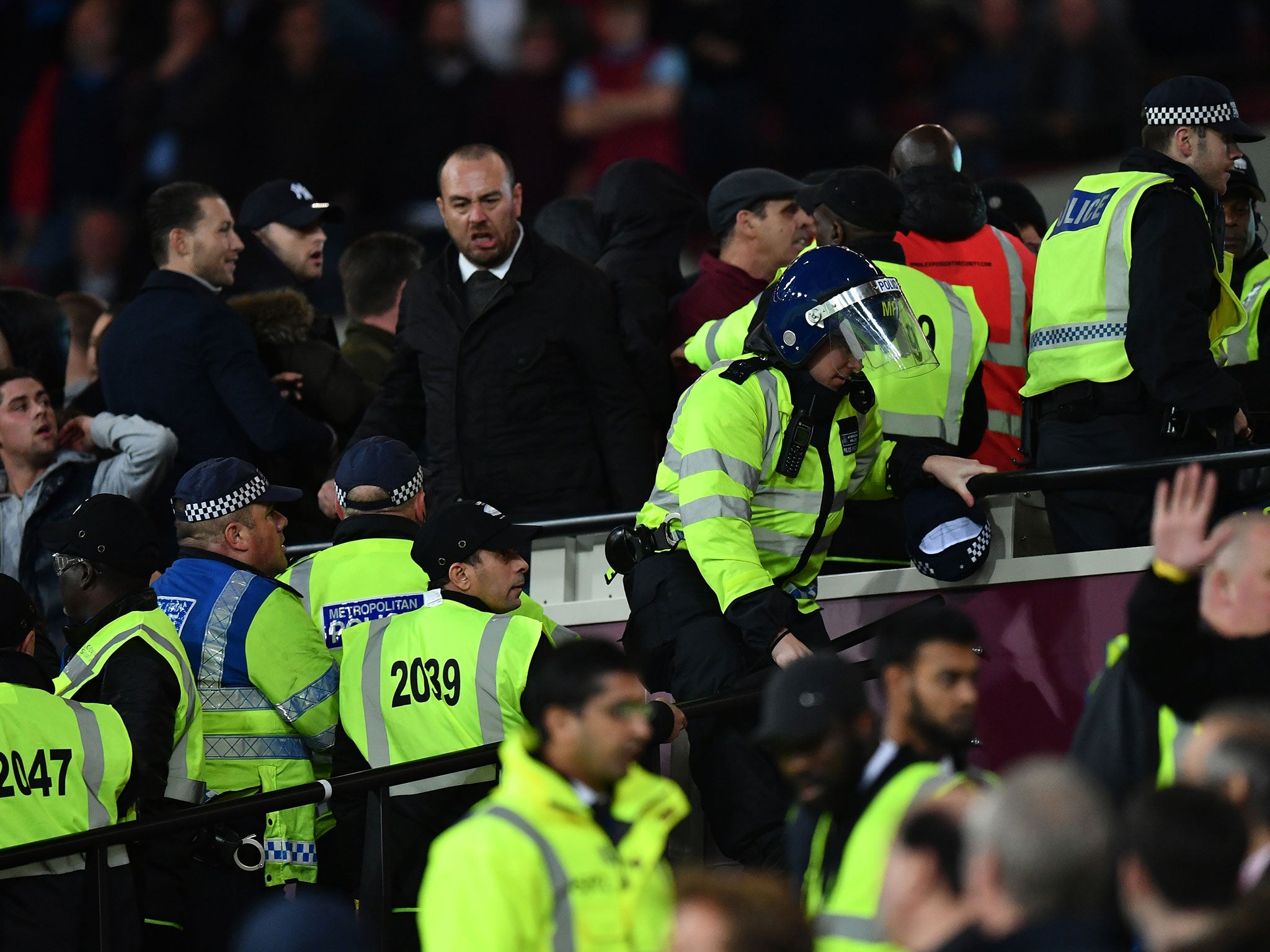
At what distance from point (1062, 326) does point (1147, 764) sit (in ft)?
7.16

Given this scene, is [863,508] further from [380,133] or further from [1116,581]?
[380,133]

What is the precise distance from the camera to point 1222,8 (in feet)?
38.3

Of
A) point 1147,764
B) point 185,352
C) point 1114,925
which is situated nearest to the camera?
point 1114,925

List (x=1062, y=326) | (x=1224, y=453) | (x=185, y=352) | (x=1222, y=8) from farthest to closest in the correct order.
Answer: (x=1222, y=8), (x=185, y=352), (x=1062, y=326), (x=1224, y=453)

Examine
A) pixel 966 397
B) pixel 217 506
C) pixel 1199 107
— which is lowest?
pixel 217 506

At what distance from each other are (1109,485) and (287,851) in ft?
8.65

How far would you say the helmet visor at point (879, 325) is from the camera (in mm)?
6477

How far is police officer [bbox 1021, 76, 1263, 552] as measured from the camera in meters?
6.60

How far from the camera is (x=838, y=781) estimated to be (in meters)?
4.59

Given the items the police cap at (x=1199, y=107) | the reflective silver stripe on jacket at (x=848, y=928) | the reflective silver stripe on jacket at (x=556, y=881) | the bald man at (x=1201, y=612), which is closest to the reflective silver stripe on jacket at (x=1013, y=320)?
the police cap at (x=1199, y=107)

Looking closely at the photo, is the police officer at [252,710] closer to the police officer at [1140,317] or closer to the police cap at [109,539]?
the police cap at [109,539]

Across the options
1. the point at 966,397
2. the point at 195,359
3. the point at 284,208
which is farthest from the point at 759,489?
the point at 284,208

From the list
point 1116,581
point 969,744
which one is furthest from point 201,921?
point 1116,581

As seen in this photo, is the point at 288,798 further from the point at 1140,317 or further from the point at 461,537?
the point at 1140,317
